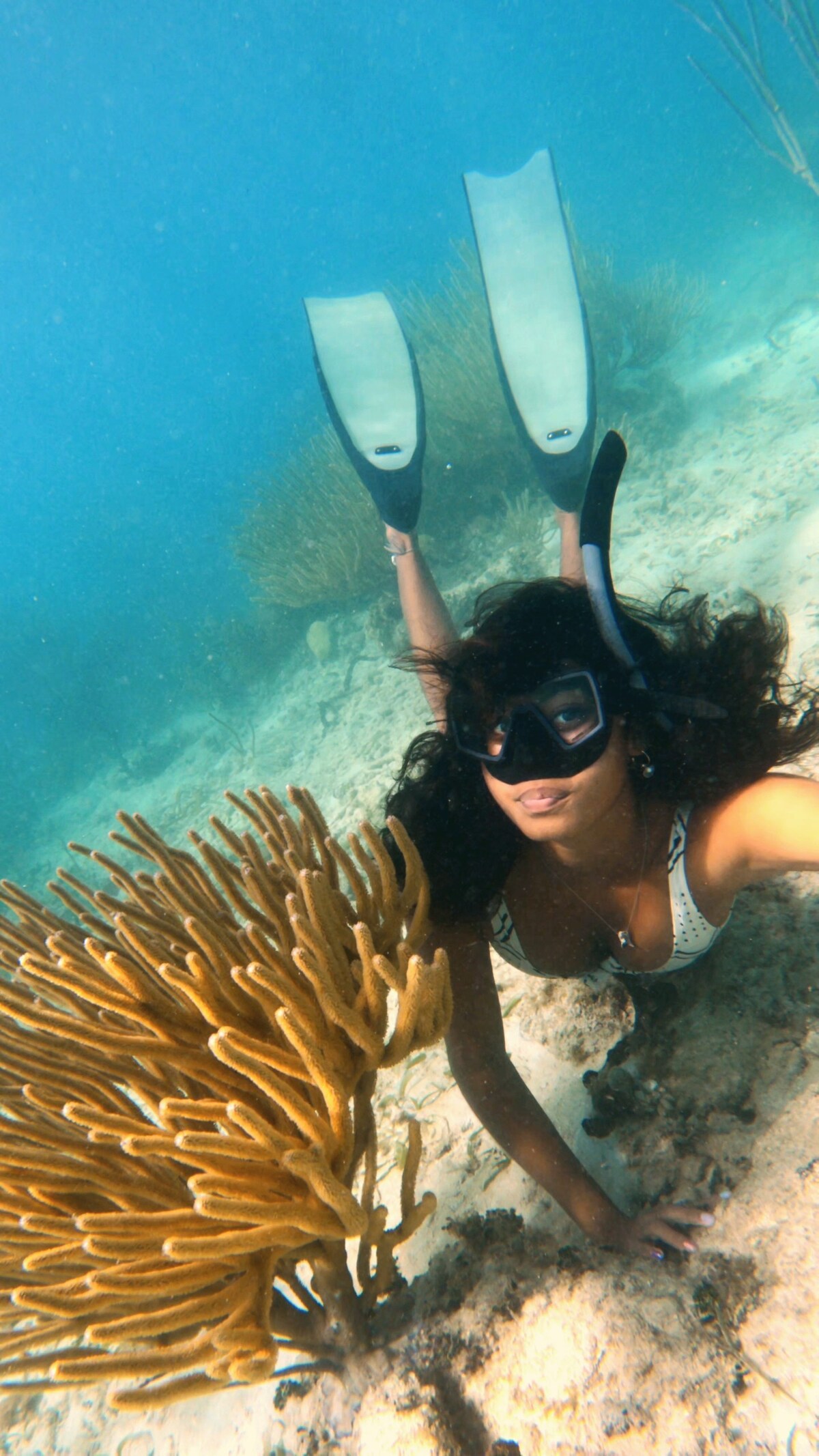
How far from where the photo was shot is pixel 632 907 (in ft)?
6.29

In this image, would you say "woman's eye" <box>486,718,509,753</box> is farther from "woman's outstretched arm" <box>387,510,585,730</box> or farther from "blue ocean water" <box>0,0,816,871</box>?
"blue ocean water" <box>0,0,816,871</box>

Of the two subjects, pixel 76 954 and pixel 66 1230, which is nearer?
pixel 66 1230

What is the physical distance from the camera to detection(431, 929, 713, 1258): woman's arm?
1.58 meters

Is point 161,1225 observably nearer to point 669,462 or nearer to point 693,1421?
point 693,1421

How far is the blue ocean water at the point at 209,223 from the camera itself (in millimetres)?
19953

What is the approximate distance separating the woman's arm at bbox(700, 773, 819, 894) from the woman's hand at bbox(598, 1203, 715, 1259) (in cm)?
78

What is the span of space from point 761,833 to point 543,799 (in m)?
0.54

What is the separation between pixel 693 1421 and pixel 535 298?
23.4ft

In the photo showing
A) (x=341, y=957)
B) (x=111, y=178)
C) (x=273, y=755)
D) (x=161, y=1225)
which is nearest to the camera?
(x=161, y=1225)

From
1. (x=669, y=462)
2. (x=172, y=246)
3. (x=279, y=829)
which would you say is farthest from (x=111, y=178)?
(x=279, y=829)

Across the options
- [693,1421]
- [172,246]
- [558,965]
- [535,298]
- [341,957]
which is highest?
[172,246]

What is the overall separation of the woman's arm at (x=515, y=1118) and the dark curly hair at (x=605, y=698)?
0.55 feet

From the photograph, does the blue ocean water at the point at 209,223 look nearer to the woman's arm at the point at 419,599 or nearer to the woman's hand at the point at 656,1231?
the woman's arm at the point at 419,599

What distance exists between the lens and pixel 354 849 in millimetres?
1509
